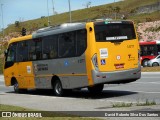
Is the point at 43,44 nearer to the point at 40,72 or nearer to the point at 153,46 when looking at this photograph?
the point at 40,72

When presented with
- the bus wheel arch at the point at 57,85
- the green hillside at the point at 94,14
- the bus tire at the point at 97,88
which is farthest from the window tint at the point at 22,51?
the green hillside at the point at 94,14

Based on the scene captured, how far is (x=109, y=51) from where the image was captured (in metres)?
18.1

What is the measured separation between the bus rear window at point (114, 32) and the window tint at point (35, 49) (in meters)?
4.22

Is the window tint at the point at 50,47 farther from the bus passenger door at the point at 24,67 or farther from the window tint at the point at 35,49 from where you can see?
the bus passenger door at the point at 24,67

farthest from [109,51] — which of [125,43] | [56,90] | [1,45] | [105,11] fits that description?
[105,11]

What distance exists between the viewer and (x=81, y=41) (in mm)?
18297

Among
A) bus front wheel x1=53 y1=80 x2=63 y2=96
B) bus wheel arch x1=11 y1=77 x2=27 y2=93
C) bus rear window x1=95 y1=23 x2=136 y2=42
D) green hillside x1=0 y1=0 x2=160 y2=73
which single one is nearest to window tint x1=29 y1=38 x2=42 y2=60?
bus front wheel x1=53 y1=80 x2=63 y2=96

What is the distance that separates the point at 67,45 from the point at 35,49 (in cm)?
308

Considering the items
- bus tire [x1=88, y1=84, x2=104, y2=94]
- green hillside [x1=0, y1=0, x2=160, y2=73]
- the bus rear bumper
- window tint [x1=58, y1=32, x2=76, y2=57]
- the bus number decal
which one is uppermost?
green hillside [x1=0, y1=0, x2=160, y2=73]

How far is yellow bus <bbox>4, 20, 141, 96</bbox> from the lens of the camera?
17828mm

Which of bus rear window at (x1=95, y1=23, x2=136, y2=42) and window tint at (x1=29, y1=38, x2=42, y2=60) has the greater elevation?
bus rear window at (x1=95, y1=23, x2=136, y2=42)

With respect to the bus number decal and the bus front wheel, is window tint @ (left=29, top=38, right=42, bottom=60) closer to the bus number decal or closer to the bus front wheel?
the bus front wheel

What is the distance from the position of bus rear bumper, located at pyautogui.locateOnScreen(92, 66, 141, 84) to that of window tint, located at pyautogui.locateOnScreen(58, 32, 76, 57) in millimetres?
1632

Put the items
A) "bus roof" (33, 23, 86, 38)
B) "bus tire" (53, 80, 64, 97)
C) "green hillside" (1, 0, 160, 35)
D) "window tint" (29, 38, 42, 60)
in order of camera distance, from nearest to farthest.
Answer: "bus roof" (33, 23, 86, 38) → "bus tire" (53, 80, 64, 97) → "window tint" (29, 38, 42, 60) → "green hillside" (1, 0, 160, 35)
